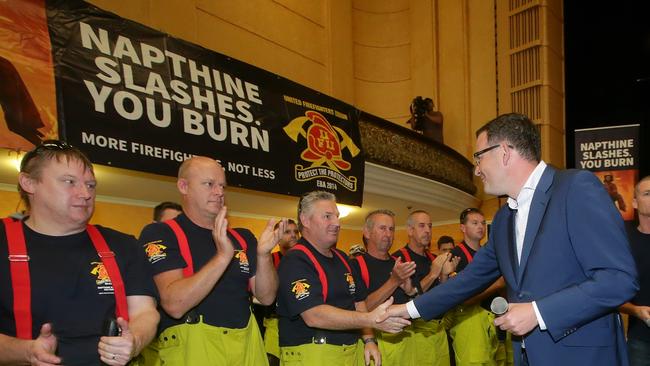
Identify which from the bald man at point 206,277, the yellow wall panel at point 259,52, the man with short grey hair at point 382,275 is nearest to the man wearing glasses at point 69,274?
the bald man at point 206,277

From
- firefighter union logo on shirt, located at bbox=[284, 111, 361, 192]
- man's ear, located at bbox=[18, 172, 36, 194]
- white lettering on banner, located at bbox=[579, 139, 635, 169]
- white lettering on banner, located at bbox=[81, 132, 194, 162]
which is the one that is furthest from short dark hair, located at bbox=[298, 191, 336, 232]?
white lettering on banner, located at bbox=[579, 139, 635, 169]

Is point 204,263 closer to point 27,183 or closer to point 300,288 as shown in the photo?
point 300,288

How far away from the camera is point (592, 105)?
565 inches

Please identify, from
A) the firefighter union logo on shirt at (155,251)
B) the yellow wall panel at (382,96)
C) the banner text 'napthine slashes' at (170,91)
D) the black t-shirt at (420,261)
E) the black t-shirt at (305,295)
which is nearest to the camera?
the firefighter union logo on shirt at (155,251)

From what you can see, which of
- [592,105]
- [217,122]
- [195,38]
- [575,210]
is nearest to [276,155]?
[217,122]

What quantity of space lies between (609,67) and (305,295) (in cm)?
1210

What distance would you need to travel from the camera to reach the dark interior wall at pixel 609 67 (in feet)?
44.2

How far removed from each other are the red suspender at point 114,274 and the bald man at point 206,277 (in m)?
0.42

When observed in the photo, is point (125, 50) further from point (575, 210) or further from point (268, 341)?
point (575, 210)

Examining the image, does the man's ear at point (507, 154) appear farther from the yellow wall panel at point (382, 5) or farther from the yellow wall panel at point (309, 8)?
the yellow wall panel at point (382, 5)

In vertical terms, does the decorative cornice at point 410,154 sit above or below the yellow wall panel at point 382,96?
below

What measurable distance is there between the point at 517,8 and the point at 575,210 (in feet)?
44.5

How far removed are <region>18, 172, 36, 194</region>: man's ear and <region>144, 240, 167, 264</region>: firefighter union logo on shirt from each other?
2.48ft

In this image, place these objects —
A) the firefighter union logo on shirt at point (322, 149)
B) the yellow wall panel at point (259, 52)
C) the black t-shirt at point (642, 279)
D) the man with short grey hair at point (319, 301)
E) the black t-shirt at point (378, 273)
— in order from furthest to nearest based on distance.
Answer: the yellow wall panel at point (259, 52) → the firefighter union logo on shirt at point (322, 149) → the black t-shirt at point (378, 273) → the black t-shirt at point (642, 279) → the man with short grey hair at point (319, 301)
